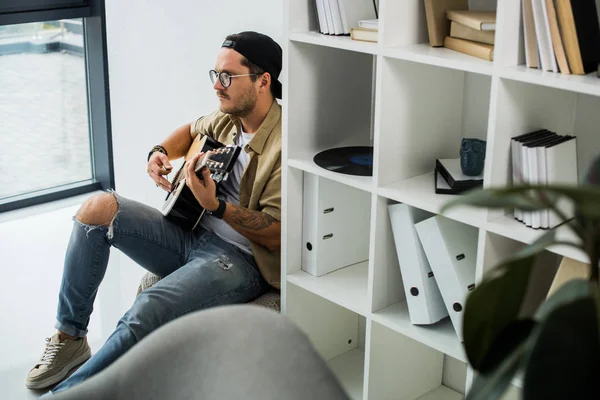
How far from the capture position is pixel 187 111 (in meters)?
3.32

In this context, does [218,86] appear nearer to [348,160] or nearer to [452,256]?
[348,160]

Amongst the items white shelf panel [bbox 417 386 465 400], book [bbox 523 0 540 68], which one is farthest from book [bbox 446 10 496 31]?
white shelf panel [bbox 417 386 465 400]

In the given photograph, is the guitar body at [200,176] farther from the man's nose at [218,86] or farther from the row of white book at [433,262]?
the row of white book at [433,262]

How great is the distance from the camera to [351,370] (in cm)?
256

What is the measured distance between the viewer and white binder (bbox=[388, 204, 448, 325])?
2.06 metres

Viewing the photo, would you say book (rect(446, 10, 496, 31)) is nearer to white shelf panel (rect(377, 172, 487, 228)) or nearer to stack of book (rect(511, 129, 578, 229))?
stack of book (rect(511, 129, 578, 229))

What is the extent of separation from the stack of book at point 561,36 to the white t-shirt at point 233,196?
3.52 feet

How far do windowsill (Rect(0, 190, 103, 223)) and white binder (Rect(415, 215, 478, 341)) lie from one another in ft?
7.61

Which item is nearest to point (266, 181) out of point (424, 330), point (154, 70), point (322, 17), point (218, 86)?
point (218, 86)

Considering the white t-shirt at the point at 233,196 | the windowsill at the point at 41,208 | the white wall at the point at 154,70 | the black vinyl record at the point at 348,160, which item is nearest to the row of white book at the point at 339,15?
the black vinyl record at the point at 348,160

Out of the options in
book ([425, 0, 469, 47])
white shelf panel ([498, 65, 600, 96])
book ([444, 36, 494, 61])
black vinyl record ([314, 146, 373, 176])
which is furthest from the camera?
black vinyl record ([314, 146, 373, 176])

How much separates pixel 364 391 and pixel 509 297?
139 cm

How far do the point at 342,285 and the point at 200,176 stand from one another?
54 cm

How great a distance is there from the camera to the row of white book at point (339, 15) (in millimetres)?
2088
